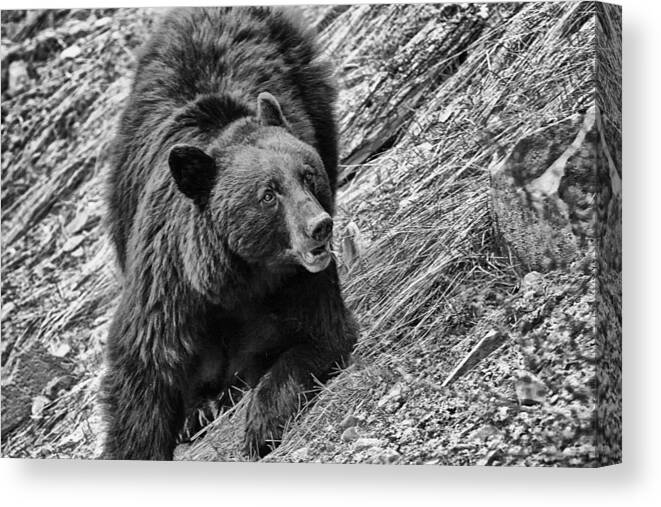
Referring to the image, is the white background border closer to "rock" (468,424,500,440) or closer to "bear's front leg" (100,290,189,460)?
"rock" (468,424,500,440)

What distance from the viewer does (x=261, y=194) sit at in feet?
20.3

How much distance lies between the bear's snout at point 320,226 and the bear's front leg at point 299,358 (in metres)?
0.38

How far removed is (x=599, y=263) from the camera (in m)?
6.16

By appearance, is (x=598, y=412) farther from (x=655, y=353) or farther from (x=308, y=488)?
(x=308, y=488)

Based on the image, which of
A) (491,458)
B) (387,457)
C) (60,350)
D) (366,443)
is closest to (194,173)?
(60,350)

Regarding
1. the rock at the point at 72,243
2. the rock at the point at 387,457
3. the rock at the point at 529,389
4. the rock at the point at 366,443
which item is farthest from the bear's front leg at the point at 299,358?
the rock at the point at 72,243

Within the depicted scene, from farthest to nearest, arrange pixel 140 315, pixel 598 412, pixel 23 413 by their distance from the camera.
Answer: pixel 23 413 → pixel 140 315 → pixel 598 412

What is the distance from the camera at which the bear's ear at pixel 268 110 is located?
647 centimetres

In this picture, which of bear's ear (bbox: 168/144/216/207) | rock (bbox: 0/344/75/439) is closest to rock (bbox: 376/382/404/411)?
bear's ear (bbox: 168/144/216/207)

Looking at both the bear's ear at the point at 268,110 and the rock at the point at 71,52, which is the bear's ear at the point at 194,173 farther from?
the rock at the point at 71,52

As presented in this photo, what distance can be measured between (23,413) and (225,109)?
2101 millimetres

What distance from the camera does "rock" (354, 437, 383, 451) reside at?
646 cm

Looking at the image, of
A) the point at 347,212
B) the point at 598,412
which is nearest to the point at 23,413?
the point at 347,212

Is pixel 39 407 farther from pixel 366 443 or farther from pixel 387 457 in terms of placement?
pixel 387 457
